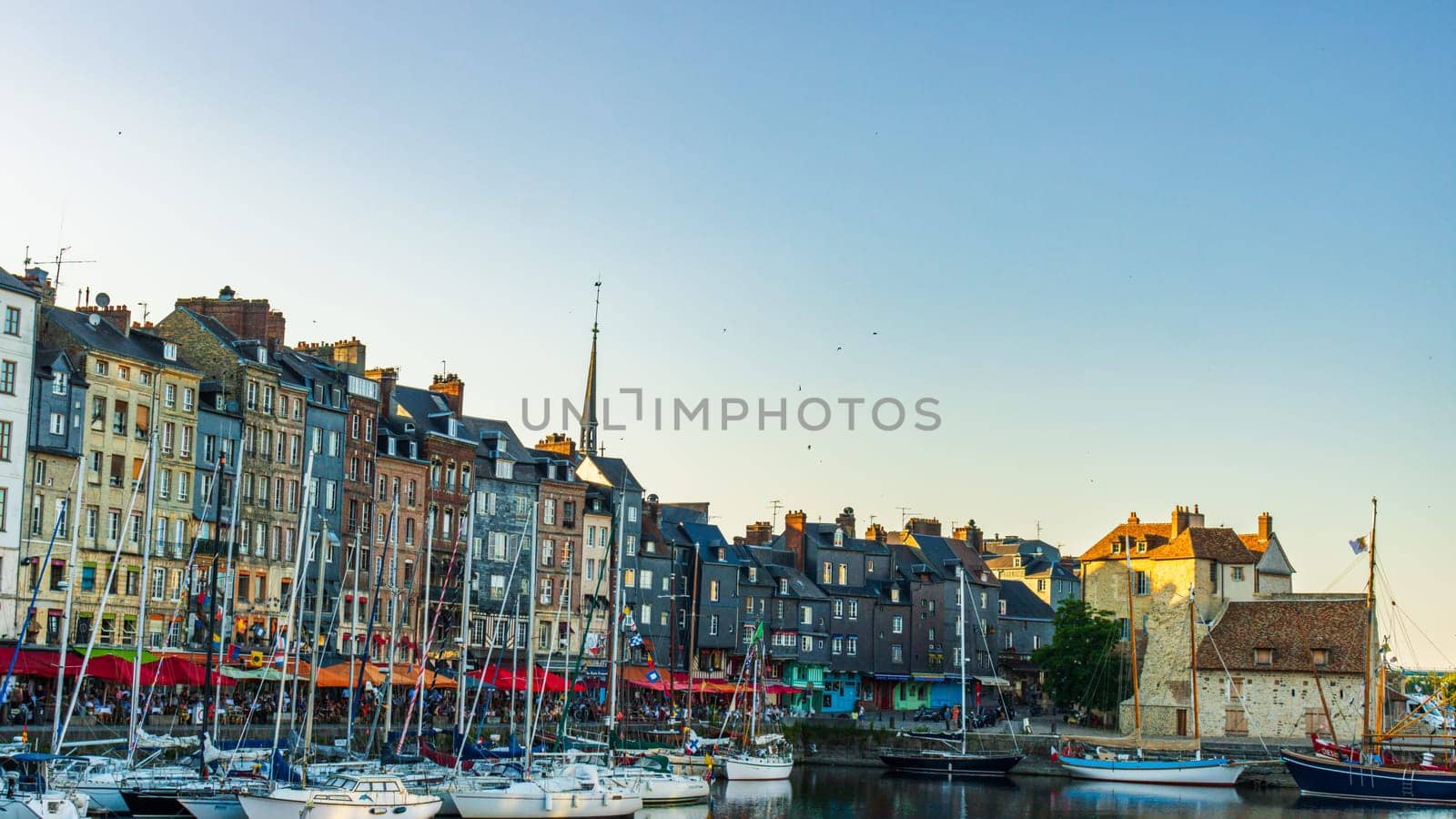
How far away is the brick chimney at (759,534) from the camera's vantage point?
Answer: 103 metres

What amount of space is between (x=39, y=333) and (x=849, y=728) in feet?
Answer: 126

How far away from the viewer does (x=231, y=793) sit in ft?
140

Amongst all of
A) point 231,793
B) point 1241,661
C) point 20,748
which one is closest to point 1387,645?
point 1241,661

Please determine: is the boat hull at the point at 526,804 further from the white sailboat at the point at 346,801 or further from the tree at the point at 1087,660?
the tree at the point at 1087,660

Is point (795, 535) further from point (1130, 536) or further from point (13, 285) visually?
point (13, 285)

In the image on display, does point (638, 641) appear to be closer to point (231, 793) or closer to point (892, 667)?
point (892, 667)

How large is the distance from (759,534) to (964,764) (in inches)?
1377

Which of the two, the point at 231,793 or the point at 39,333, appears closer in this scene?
the point at 231,793

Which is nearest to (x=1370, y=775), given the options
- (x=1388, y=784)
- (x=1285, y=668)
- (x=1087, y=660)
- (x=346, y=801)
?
(x=1388, y=784)

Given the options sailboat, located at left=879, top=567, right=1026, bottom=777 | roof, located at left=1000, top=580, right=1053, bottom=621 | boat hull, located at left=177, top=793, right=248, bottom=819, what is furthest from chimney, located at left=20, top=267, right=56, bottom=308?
roof, located at left=1000, top=580, right=1053, bottom=621

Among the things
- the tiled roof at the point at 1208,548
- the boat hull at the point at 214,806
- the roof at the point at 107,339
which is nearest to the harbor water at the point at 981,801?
the boat hull at the point at 214,806

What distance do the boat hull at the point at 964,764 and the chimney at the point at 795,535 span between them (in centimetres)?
2944

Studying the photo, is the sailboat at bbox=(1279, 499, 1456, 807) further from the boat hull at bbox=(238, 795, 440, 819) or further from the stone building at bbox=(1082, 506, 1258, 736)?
the boat hull at bbox=(238, 795, 440, 819)

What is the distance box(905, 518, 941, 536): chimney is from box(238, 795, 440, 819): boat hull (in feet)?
234
